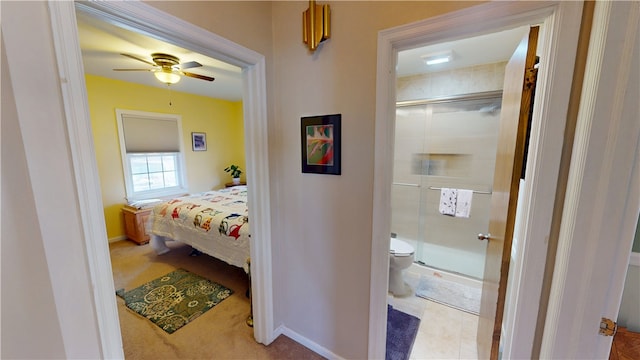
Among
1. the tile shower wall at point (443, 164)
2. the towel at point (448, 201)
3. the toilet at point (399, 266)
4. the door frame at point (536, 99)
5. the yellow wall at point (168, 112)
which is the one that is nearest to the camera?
the door frame at point (536, 99)

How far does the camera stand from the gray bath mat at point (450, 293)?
2176 millimetres

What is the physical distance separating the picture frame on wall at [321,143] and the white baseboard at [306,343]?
1.22 meters

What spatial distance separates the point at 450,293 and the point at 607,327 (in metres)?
1.69

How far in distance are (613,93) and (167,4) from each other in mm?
1694

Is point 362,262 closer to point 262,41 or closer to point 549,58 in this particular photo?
point 549,58

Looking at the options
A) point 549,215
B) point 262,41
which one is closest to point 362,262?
point 549,215

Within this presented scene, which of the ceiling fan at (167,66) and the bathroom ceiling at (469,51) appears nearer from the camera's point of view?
the bathroom ceiling at (469,51)

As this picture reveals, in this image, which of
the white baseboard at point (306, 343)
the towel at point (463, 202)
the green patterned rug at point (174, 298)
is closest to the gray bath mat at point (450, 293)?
the towel at point (463, 202)

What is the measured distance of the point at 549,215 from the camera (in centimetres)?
91

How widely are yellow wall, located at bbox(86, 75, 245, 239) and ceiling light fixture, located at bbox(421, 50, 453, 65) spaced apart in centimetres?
405

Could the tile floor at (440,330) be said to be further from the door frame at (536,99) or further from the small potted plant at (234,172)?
the small potted plant at (234,172)

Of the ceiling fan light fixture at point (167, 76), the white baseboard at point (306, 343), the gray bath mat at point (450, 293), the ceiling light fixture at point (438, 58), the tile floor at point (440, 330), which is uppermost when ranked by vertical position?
the ceiling light fixture at point (438, 58)

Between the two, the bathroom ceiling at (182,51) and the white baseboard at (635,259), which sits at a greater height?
the bathroom ceiling at (182,51)

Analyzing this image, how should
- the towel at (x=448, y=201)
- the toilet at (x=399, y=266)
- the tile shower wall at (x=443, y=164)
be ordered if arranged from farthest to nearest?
the towel at (x=448, y=201), the tile shower wall at (x=443, y=164), the toilet at (x=399, y=266)
